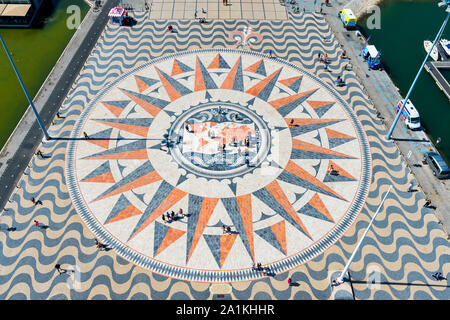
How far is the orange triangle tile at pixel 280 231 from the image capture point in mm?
35750

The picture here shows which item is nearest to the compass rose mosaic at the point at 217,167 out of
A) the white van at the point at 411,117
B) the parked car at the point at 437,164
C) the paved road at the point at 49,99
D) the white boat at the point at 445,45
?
the paved road at the point at 49,99

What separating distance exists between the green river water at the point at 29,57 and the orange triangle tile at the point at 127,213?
66.6 ft

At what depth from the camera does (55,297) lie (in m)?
32.3

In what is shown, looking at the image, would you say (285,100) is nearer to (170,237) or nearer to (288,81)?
(288,81)

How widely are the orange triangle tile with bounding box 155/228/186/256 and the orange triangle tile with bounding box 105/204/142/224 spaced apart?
4.28 metres

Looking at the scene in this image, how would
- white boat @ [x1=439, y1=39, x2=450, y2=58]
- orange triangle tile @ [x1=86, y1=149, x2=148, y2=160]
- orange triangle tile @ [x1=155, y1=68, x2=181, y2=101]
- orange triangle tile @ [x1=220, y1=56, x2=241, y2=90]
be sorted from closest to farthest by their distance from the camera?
orange triangle tile @ [x1=86, y1=149, x2=148, y2=160] → orange triangle tile @ [x1=155, y1=68, x2=181, y2=101] → orange triangle tile @ [x1=220, y1=56, x2=241, y2=90] → white boat @ [x1=439, y1=39, x2=450, y2=58]

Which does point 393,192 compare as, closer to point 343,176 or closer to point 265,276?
point 343,176

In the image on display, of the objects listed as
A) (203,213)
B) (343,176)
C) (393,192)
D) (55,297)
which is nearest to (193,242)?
(203,213)

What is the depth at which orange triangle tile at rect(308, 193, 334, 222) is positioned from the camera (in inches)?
1492

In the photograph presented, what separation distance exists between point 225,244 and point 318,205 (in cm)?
1126

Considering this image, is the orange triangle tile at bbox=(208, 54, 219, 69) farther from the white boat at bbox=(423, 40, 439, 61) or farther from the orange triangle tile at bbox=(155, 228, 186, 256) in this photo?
the white boat at bbox=(423, 40, 439, 61)

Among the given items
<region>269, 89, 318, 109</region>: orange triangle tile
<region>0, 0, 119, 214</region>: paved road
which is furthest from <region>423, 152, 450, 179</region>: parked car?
<region>0, 0, 119, 214</region>: paved road

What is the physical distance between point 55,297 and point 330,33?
5556 centimetres
